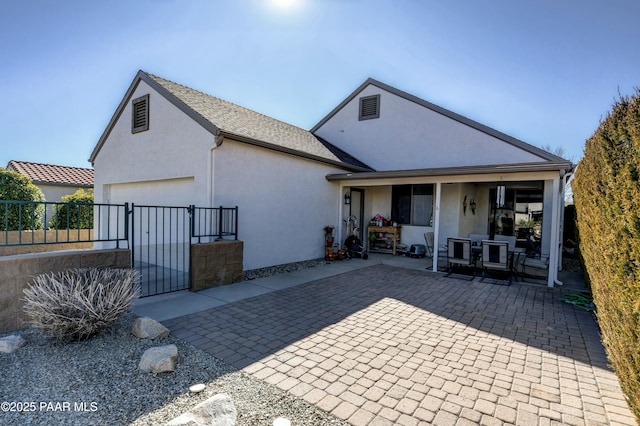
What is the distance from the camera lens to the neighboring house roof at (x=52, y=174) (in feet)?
49.6

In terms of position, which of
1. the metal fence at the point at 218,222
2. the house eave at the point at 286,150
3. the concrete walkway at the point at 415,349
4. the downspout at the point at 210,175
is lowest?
the concrete walkway at the point at 415,349

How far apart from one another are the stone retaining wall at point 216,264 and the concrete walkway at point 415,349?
315 millimetres

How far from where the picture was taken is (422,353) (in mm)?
3969

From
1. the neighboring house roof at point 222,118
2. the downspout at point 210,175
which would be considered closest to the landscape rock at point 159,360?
the downspout at point 210,175

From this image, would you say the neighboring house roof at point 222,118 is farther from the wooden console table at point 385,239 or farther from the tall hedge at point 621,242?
the tall hedge at point 621,242

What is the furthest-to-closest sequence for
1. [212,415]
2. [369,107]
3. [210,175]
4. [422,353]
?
1. [369,107]
2. [210,175]
3. [422,353]
4. [212,415]

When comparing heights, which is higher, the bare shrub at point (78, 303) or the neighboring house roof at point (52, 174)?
the neighboring house roof at point (52, 174)

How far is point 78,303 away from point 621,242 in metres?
5.73

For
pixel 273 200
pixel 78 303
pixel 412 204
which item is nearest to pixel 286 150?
pixel 273 200

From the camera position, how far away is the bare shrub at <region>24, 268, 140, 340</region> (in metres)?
3.74

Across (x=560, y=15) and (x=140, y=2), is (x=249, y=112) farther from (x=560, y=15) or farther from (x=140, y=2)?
(x=560, y=15)

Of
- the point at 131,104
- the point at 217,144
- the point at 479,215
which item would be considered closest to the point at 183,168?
the point at 217,144

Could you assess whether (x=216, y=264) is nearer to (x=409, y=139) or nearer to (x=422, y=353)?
(x=422, y=353)

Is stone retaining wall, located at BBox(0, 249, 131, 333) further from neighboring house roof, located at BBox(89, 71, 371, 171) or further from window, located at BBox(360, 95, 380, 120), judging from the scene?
window, located at BBox(360, 95, 380, 120)
